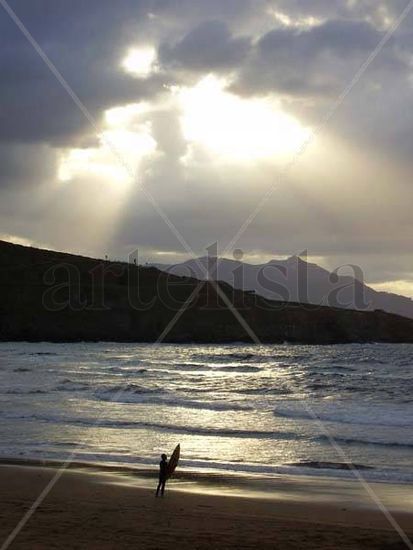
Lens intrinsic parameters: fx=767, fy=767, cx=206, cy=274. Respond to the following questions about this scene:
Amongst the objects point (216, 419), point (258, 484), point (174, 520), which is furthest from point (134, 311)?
point (174, 520)

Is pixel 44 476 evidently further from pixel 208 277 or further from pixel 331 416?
pixel 208 277

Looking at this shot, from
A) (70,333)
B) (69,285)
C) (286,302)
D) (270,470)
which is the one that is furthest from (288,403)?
(286,302)

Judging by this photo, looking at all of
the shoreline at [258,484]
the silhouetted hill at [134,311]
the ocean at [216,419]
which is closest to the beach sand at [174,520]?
the shoreline at [258,484]

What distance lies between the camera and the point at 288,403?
30656 mm

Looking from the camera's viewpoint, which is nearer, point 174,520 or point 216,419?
point 174,520

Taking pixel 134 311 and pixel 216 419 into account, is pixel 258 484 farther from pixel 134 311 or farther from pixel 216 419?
pixel 134 311

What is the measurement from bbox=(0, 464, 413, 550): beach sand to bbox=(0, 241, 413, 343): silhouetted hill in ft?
302

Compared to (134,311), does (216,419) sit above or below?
below

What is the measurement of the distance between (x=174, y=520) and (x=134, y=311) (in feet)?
324

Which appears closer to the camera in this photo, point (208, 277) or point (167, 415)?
point (167, 415)

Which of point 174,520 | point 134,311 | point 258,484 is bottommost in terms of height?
point 258,484

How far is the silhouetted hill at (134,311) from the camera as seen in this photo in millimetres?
106062

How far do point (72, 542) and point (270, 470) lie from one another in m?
8.01

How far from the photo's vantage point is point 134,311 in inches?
4284
